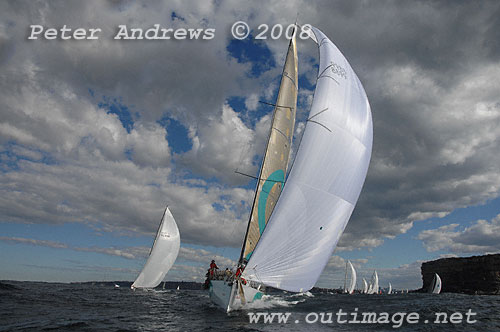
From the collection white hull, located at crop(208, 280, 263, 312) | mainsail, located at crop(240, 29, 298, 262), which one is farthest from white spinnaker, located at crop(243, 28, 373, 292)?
mainsail, located at crop(240, 29, 298, 262)

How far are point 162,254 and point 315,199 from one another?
35.3m

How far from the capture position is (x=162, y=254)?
44.2 metres

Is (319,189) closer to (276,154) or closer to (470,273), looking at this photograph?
(276,154)

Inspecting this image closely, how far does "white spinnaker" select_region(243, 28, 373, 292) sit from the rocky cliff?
89.7 meters

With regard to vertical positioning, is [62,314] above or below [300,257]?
below

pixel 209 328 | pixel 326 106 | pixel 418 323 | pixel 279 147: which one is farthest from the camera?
pixel 279 147

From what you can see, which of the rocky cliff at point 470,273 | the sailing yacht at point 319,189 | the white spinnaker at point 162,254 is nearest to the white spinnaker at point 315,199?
the sailing yacht at point 319,189

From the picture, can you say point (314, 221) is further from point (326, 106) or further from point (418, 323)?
point (418, 323)

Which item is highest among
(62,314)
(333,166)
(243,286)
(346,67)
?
(346,67)

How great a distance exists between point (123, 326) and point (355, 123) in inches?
566

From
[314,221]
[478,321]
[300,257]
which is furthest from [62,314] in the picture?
[478,321]

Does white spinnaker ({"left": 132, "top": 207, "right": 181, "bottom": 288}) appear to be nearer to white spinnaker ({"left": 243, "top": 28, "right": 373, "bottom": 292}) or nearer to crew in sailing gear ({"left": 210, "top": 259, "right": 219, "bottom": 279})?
crew in sailing gear ({"left": 210, "top": 259, "right": 219, "bottom": 279})

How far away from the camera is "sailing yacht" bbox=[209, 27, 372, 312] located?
1405cm

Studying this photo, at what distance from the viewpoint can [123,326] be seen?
46.8 feet
